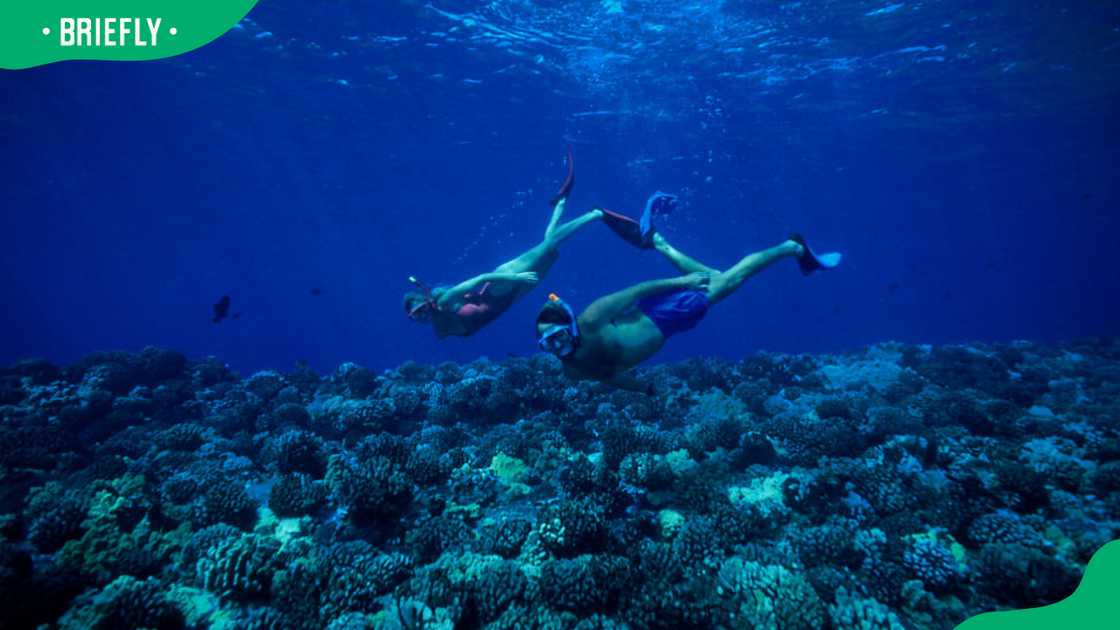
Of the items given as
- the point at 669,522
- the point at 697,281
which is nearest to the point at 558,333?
the point at 697,281

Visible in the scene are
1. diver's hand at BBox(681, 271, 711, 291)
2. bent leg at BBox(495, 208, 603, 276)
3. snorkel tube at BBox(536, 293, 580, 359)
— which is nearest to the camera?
snorkel tube at BBox(536, 293, 580, 359)

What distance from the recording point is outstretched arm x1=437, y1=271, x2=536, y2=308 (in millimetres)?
7605

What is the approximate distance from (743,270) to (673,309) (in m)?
1.62

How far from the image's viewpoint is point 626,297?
19.0 feet

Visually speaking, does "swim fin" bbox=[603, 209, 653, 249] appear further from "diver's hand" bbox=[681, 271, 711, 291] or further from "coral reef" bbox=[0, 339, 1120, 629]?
"coral reef" bbox=[0, 339, 1120, 629]

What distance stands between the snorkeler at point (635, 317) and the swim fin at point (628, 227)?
529mm

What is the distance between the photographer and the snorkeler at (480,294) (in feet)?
24.8

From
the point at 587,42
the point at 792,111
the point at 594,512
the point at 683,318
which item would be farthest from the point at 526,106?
the point at 594,512

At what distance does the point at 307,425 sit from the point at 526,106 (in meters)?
24.5

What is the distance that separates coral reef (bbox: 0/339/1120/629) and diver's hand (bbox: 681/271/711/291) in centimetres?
251

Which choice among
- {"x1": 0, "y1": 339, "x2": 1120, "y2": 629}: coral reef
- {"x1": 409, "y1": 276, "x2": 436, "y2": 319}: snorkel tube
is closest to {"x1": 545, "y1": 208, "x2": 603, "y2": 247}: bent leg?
{"x1": 409, "y1": 276, "x2": 436, "y2": 319}: snorkel tube

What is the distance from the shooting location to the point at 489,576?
4574 mm

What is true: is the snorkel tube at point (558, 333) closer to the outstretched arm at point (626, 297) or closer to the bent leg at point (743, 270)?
the outstretched arm at point (626, 297)

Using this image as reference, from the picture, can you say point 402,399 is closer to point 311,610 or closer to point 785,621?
point 311,610
